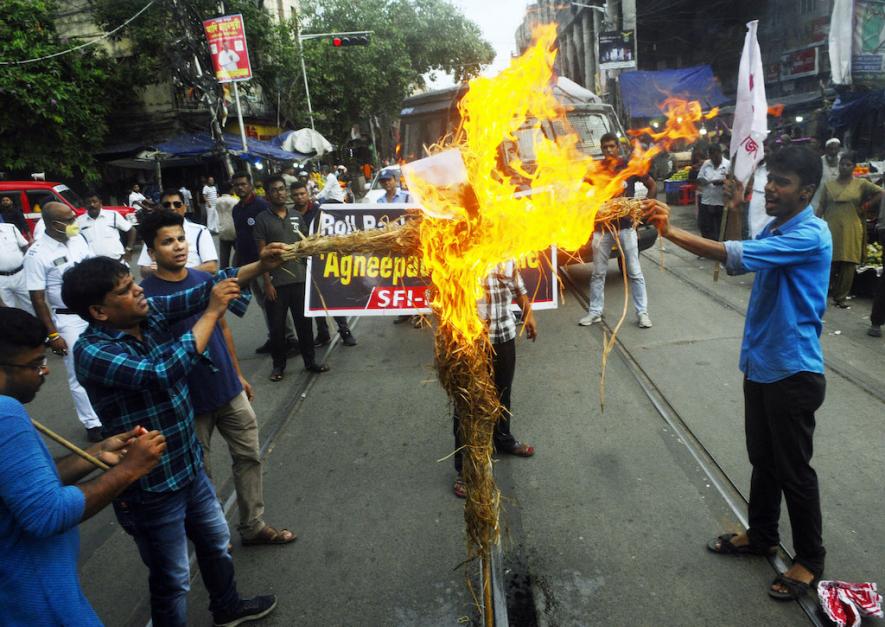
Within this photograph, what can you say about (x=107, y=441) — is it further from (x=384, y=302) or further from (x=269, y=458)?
(x=384, y=302)

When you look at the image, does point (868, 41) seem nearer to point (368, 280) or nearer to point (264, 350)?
point (368, 280)

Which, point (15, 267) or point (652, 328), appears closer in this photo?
point (15, 267)

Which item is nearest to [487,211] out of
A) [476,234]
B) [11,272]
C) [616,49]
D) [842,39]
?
[476,234]

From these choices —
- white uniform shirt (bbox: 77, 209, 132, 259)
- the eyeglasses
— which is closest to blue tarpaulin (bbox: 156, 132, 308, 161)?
white uniform shirt (bbox: 77, 209, 132, 259)

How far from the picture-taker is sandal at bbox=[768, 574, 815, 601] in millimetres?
2801

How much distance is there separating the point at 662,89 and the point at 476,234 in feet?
76.7

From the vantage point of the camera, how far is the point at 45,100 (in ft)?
57.3

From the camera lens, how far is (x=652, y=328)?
695 centimetres

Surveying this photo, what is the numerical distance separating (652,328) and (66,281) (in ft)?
20.9

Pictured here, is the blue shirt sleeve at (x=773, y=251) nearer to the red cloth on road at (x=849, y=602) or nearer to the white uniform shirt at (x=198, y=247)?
the red cloth on road at (x=849, y=602)

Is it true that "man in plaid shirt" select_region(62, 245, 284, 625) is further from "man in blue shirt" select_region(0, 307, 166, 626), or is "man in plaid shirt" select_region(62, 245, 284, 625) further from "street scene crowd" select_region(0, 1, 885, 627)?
"man in blue shirt" select_region(0, 307, 166, 626)

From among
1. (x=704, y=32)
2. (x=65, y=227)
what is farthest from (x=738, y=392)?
(x=704, y=32)

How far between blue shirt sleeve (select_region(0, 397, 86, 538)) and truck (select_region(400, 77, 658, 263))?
18.1 ft

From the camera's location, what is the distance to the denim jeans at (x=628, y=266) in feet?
22.4
